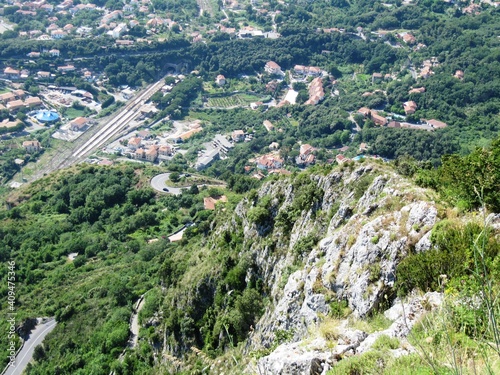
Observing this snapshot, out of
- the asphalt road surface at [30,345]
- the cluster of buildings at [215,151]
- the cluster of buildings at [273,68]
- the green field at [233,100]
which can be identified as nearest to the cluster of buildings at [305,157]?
the cluster of buildings at [215,151]

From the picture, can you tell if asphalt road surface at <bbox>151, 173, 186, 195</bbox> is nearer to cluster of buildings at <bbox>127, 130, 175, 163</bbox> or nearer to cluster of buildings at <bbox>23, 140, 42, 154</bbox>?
cluster of buildings at <bbox>127, 130, 175, 163</bbox>

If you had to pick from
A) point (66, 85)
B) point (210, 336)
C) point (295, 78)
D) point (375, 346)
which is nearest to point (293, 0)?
point (295, 78)

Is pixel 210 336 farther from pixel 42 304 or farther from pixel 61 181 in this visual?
pixel 61 181

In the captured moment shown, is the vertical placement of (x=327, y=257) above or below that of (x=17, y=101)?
above

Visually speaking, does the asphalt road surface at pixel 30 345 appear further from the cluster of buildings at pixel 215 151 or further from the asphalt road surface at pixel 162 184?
the cluster of buildings at pixel 215 151

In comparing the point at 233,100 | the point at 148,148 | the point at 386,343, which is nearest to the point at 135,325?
the point at 386,343

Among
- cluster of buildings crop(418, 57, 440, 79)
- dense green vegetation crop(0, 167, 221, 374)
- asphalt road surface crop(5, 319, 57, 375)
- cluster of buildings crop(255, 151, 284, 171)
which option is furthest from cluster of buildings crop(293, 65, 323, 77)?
asphalt road surface crop(5, 319, 57, 375)

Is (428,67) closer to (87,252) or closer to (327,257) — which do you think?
(87,252)
